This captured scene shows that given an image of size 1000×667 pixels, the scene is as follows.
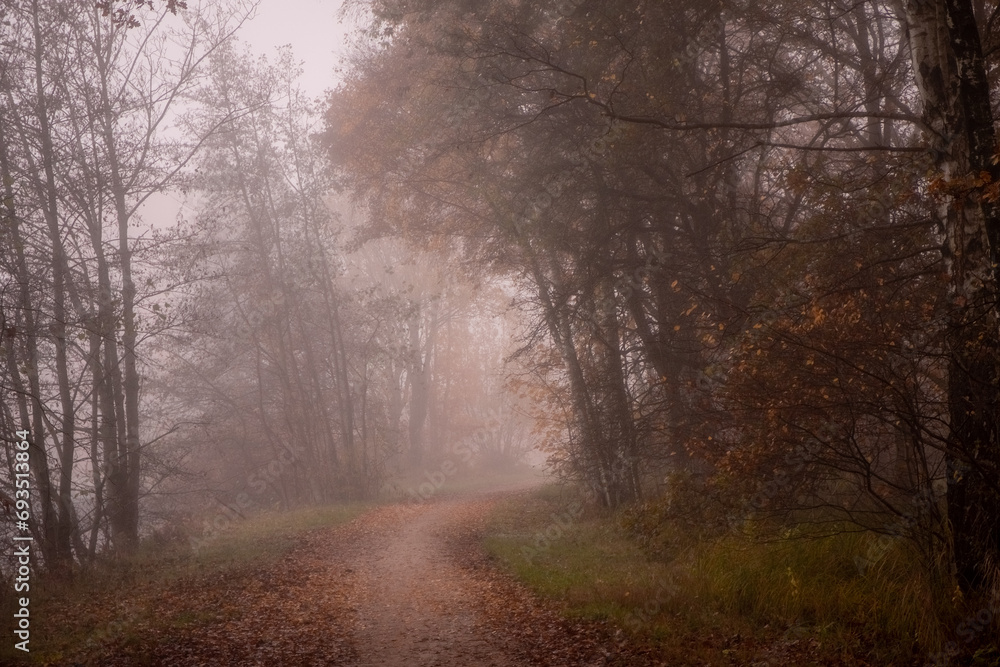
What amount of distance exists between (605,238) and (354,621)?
8276 mm

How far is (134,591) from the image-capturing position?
32.5ft

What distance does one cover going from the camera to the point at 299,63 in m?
24.3

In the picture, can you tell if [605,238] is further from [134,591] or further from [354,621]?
[134,591]

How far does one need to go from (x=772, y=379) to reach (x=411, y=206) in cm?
1295

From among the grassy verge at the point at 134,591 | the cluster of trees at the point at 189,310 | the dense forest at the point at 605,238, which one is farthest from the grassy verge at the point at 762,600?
the cluster of trees at the point at 189,310

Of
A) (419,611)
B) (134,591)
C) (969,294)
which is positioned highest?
(969,294)

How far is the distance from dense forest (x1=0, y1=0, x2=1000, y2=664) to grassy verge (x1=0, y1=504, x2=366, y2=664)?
1.09m

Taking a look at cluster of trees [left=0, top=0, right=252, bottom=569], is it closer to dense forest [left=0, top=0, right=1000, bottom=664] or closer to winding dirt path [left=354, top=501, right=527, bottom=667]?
dense forest [left=0, top=0, right=1000, bottom=664]

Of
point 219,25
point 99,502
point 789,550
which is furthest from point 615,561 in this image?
point 219,25

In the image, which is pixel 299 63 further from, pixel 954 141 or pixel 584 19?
pixel 954 141

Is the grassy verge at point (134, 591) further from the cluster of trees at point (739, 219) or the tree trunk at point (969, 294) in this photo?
the tree trunk at point (969, 294)

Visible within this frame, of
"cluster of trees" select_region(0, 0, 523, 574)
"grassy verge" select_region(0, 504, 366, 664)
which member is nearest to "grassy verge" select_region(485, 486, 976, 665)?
"grassy verge" select_region(0, 504, 366, 664)

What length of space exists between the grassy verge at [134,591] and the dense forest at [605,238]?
109 cm

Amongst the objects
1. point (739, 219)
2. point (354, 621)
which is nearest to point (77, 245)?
point (354, 621)
